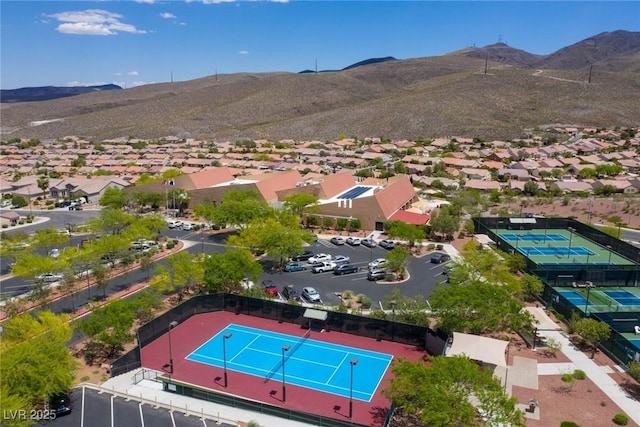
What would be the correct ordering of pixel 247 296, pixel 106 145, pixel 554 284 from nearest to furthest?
pixel 247 296 < pixel 554 284 < pixel 106 145

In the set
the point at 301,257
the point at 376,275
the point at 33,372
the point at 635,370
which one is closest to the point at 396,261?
Result: the point at 376,275

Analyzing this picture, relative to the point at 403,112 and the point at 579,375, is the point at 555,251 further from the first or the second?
the point at 403,112

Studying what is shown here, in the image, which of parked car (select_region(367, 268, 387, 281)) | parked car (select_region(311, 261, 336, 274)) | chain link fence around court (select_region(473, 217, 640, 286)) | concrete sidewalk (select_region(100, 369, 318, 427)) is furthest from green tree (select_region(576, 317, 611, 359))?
parked car (select_region(311, 261, 336, 274))

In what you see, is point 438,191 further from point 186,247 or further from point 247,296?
point 247,296

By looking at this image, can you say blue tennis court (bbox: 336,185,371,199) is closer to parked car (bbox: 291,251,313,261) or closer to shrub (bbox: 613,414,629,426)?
parked car (bbox: 291,251,313,261)

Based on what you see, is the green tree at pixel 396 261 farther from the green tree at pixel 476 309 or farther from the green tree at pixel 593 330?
the green tree at pixel 593 330

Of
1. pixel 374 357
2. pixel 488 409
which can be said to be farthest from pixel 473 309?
pixel 488 409
